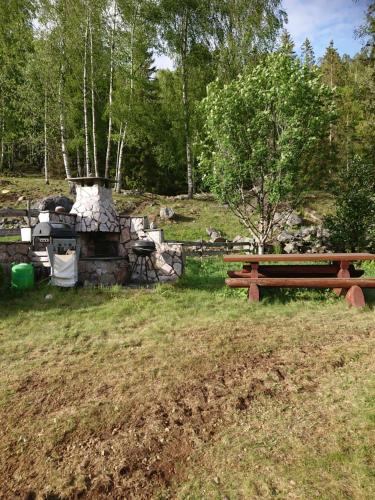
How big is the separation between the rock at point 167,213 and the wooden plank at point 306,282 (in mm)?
9411

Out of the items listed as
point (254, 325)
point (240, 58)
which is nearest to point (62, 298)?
Result: point (254, 325)

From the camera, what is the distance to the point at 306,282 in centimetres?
653

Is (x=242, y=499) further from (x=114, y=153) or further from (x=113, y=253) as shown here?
(x=114, y=153)

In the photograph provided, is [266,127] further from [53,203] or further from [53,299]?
[53,203]

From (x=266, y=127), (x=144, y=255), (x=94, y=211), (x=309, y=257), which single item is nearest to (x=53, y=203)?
(x=94, y=211)

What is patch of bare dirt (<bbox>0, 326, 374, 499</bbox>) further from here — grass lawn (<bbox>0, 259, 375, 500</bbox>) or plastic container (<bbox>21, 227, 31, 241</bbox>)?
plastic container (<bbox>21, 227, 31, 241</bbox>)

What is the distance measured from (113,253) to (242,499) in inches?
298

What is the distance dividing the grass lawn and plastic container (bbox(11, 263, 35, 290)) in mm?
1439

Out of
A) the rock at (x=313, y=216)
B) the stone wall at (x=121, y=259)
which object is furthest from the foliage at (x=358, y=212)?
the stone wall at (x=121, y=259)

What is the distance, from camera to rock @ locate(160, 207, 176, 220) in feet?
51.8

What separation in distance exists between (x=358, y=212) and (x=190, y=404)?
9965 millimetres

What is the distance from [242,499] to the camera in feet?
7.91

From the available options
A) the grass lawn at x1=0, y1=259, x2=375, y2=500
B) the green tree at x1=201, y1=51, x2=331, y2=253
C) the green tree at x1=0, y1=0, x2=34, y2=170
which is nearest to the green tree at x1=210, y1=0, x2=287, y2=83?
the green tree at x1=201, y1=51, x2=331, y2=253

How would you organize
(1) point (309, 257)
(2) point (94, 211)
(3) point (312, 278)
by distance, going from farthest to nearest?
(2) point (94, 211)
(3) point (312, 278)
(1) point (309, 257)
